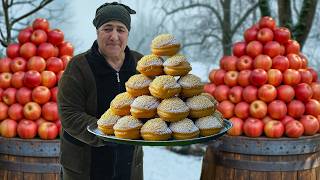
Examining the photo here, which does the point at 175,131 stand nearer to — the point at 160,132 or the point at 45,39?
the point at 160,132

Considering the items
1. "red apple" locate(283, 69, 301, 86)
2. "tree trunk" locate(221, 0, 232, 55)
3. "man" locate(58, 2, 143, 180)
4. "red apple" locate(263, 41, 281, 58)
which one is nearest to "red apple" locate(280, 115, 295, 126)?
"red apple" locate(283, 69, 301, 86)

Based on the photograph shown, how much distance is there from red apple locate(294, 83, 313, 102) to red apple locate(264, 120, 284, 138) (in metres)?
0.27

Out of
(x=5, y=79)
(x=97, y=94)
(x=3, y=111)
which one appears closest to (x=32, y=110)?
(x=3, y=111)

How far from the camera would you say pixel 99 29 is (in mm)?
2158

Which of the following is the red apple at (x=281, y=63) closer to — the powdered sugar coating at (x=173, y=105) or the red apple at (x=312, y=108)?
the red apple at (x=312, y=108)

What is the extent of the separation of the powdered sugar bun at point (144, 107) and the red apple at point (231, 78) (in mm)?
1826

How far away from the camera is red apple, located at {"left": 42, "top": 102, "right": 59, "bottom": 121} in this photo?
3.42m

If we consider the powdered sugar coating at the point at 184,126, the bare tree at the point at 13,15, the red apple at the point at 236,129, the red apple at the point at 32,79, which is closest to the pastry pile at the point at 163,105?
the powdered sugar coating at the point at 184,126

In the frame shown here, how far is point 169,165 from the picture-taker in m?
6.58

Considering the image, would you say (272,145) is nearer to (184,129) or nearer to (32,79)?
(184,129)

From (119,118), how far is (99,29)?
0.52 meters

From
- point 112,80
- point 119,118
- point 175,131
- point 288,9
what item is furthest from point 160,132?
point 288,9

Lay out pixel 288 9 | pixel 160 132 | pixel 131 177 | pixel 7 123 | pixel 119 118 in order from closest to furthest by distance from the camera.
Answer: pixel 160 132 → pixel 119 118 → pixel 131 177 → pixel 7 123 → pixel 288 9

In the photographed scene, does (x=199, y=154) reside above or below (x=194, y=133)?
below
